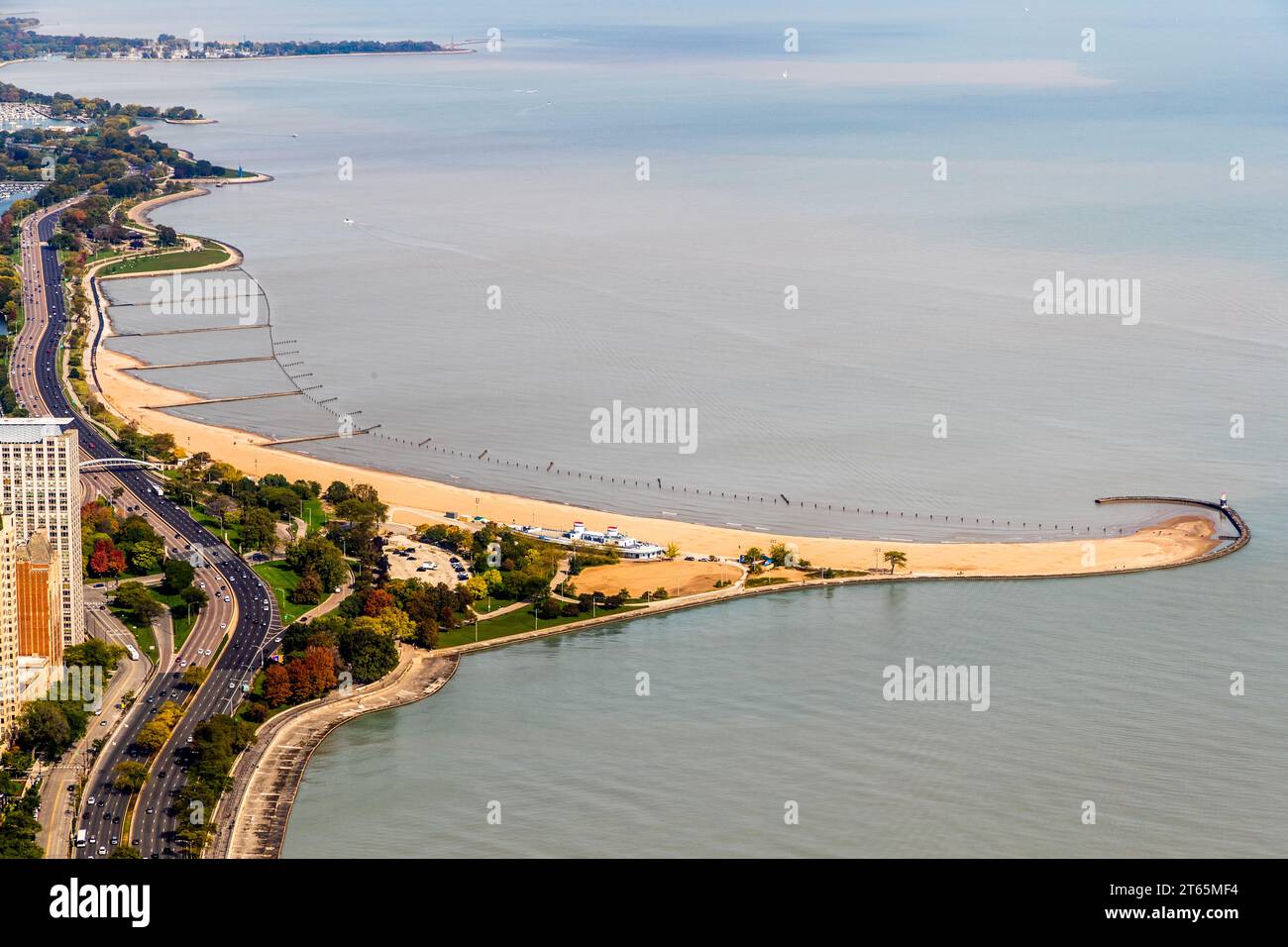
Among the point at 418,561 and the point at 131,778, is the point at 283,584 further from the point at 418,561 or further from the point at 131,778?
the point at 131,778

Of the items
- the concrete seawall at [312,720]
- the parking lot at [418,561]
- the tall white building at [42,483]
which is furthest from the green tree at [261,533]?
the concrete seawall at [312,720]

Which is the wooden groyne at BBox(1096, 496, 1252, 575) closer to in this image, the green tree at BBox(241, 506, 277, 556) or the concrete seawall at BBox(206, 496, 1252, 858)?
Answer: the concrete seawall at BBox(206, 496, 1252, 858)

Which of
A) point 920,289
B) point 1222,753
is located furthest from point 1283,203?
point 1222,753

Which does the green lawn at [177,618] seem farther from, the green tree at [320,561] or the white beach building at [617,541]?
the white beach building at [617,541]

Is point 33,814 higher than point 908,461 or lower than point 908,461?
lower

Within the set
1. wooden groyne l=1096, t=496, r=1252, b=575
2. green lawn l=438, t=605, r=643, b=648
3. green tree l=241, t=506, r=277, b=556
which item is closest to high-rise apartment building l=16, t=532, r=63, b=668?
green tree l=241, t=506, r=277, b=556

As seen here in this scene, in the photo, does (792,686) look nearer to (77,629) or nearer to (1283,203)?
(77,629)
